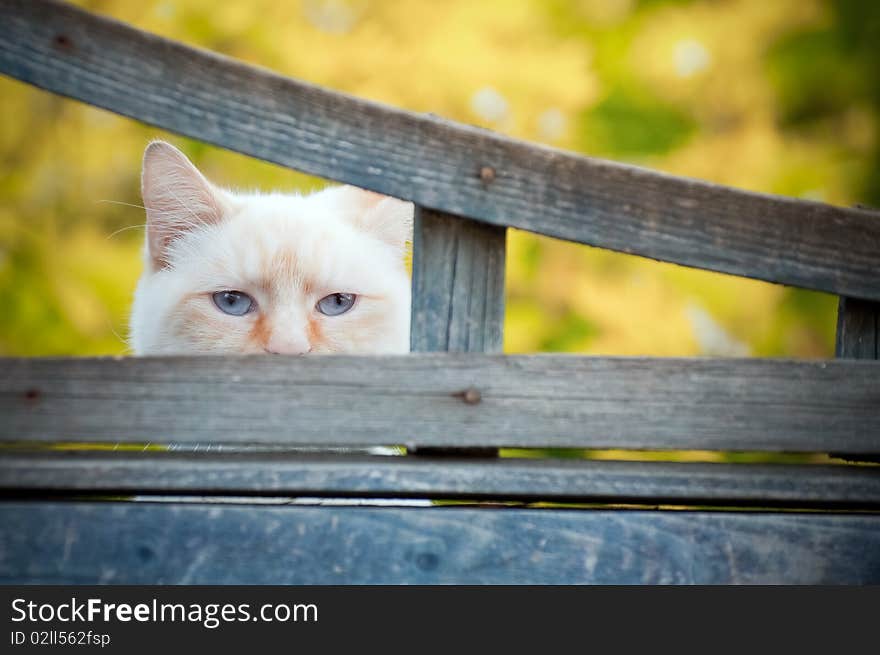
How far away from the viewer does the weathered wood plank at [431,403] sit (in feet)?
3.65

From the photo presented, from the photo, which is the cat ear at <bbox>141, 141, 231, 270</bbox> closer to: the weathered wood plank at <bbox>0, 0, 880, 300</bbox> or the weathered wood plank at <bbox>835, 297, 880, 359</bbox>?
the weathered wood plank at <bbox>0, 0, 880, 300</bbox>

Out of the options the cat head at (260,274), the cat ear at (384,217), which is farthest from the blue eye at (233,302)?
the cat ear at (384,217)

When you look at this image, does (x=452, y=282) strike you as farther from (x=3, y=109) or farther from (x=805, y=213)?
(x=3, y=109)

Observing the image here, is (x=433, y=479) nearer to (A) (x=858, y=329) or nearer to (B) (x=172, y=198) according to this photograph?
(A) (x=858, y=329)

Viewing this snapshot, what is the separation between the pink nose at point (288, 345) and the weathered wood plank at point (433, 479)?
0.66 feet

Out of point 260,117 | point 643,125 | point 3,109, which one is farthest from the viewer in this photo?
point 643,125

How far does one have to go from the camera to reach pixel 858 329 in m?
1.18

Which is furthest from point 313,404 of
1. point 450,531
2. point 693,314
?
point 693,314

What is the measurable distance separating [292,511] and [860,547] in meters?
0.79

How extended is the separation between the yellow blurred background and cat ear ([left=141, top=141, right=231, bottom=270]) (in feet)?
4.32

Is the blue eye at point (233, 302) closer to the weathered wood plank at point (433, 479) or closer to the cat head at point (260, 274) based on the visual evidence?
the cat head at point (260, 274)

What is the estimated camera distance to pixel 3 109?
2.91 metres

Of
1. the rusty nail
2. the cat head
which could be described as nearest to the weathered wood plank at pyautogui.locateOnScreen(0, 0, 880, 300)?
the rusty nail

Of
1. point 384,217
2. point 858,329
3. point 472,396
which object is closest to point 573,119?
point 384,217
